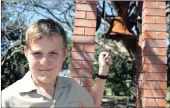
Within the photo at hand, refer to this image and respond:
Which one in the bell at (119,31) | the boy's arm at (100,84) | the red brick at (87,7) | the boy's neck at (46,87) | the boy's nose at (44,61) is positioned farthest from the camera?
the bell at (119,31)

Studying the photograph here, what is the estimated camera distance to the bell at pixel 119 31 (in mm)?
2457

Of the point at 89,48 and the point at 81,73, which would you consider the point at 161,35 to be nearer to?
the point at 89,48

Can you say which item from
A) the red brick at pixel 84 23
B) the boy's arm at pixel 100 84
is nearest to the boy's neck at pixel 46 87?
the boy's arm at pixel 100 84

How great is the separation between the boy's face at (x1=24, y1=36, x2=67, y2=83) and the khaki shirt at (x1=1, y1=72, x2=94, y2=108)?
6 cm

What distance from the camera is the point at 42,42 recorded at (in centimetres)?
108

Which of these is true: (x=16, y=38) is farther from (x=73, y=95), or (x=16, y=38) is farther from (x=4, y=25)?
(x=73, y=95)

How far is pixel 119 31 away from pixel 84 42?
1.19 feet

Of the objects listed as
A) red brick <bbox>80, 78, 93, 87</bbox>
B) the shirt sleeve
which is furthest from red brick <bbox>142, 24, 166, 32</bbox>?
the shirt sleeve

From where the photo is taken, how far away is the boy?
3.51 feet

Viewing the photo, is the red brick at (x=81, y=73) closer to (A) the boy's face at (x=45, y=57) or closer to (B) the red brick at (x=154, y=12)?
(B) the red brick at (x=154, y=12)

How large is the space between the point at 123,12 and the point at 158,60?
66 centimetres

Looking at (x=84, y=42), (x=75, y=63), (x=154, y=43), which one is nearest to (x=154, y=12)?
(x=154, y=43)

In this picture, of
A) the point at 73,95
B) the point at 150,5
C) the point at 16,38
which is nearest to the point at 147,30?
the point at 150,5

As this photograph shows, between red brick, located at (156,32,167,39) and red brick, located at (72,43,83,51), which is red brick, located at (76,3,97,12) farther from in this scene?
red brick, located at (156,32,167,39)
